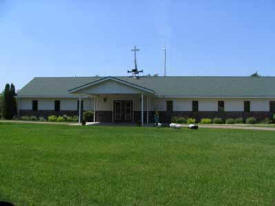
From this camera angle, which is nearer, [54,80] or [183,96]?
[183,96]

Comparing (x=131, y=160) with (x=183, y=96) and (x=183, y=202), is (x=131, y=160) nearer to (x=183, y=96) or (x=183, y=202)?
(x=183, y=202)

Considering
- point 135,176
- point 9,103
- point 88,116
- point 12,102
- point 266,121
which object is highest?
point 12,102

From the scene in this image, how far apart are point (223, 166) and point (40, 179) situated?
4504 millimetres

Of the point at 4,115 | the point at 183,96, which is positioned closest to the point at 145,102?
the point at 183,96

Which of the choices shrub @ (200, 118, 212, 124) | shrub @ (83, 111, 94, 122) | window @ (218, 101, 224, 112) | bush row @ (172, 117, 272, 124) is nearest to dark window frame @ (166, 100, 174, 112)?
bush row @ (172, 117, 272, 124)

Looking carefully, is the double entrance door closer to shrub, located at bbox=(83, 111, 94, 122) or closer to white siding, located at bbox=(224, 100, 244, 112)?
shrub, located at bbox=(83, 111, 94, 122)

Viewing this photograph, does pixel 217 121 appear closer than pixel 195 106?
Yes

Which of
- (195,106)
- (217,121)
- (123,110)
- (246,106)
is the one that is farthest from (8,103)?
(246,106)

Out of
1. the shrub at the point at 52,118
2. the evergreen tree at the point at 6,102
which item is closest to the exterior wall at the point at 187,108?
the shrub at the point at 52,118

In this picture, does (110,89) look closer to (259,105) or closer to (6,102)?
(6,102)

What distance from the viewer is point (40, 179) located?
805 centimetres

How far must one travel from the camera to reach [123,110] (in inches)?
1403

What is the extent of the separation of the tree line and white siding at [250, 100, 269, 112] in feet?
75.6

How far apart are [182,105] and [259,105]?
22.8 feet
